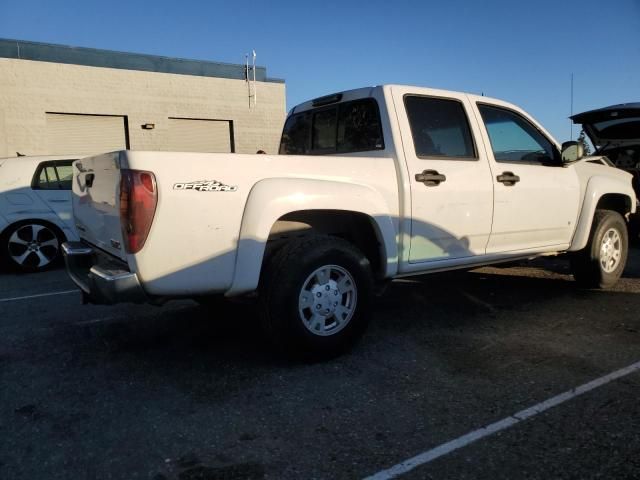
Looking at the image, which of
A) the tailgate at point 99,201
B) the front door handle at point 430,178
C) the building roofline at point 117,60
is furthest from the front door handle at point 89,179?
the building roofline at point 117,60

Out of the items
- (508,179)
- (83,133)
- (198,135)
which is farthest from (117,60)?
(508,179)

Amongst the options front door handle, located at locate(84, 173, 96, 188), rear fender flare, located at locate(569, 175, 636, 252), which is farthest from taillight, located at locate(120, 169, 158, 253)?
rear fender flare, located at locate(569, 175, 636, 252)

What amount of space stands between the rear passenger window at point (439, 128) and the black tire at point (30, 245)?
5.85 m

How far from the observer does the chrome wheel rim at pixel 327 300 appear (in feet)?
11.5

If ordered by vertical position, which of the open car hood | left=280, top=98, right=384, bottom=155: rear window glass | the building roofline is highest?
the building roofline

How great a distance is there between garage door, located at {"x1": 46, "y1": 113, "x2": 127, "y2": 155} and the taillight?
14.6 metres

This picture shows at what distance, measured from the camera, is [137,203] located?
9.64 feet

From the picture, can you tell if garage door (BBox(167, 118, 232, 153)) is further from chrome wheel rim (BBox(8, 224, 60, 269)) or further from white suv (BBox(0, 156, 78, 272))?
chrome wheel rim (BBox(8, 224, 60, 269))

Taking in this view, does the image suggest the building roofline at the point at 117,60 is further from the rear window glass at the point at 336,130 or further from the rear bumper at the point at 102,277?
the rear bumper at the point at 102,277

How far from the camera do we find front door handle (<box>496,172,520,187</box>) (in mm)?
4457

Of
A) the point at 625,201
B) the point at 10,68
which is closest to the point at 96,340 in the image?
the point at 625,201

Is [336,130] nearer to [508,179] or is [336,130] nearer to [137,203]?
[508,179]

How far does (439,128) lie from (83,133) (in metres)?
15.1

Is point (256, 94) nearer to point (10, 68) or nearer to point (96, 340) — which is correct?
point (10, 68)
